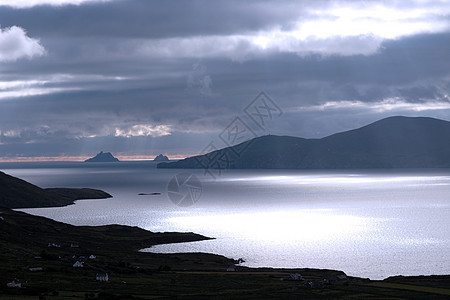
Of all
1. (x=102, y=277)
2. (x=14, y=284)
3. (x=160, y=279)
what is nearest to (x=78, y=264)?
(x=102, y=277)

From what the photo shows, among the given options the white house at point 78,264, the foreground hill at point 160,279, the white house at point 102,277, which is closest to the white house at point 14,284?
the foreground hill at point 160,279

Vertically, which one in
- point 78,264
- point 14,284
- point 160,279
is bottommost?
point 160,279

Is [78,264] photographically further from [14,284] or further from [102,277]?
[14,284]

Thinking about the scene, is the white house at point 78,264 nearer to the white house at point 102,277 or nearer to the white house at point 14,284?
the white house at point 102,277

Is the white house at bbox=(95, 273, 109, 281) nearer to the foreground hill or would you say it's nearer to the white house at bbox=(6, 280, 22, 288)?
the foreground hill

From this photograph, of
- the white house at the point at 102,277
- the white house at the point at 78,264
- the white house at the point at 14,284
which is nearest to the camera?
the white house at the point at 14,284

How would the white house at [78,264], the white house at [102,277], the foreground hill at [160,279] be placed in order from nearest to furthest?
the foreground hill at [160,279] → the white house at [102,277] → the white house at [78,264]

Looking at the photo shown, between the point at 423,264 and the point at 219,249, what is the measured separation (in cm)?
5743

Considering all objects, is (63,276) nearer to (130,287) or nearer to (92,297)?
(130,287)

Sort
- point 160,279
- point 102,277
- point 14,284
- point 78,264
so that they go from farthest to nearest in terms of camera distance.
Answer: point 78,264 < point 160,279 < point 102,277 < point 14,284

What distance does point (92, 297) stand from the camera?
306 feet

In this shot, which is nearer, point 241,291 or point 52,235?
point 241,291

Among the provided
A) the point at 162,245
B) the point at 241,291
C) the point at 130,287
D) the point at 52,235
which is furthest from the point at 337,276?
the point at 52,235

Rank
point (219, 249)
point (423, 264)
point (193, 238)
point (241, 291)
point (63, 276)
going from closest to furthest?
point (241, 291) < point (63, 276) < point (423, 264) < point (219, 249) < point (193, 238)
